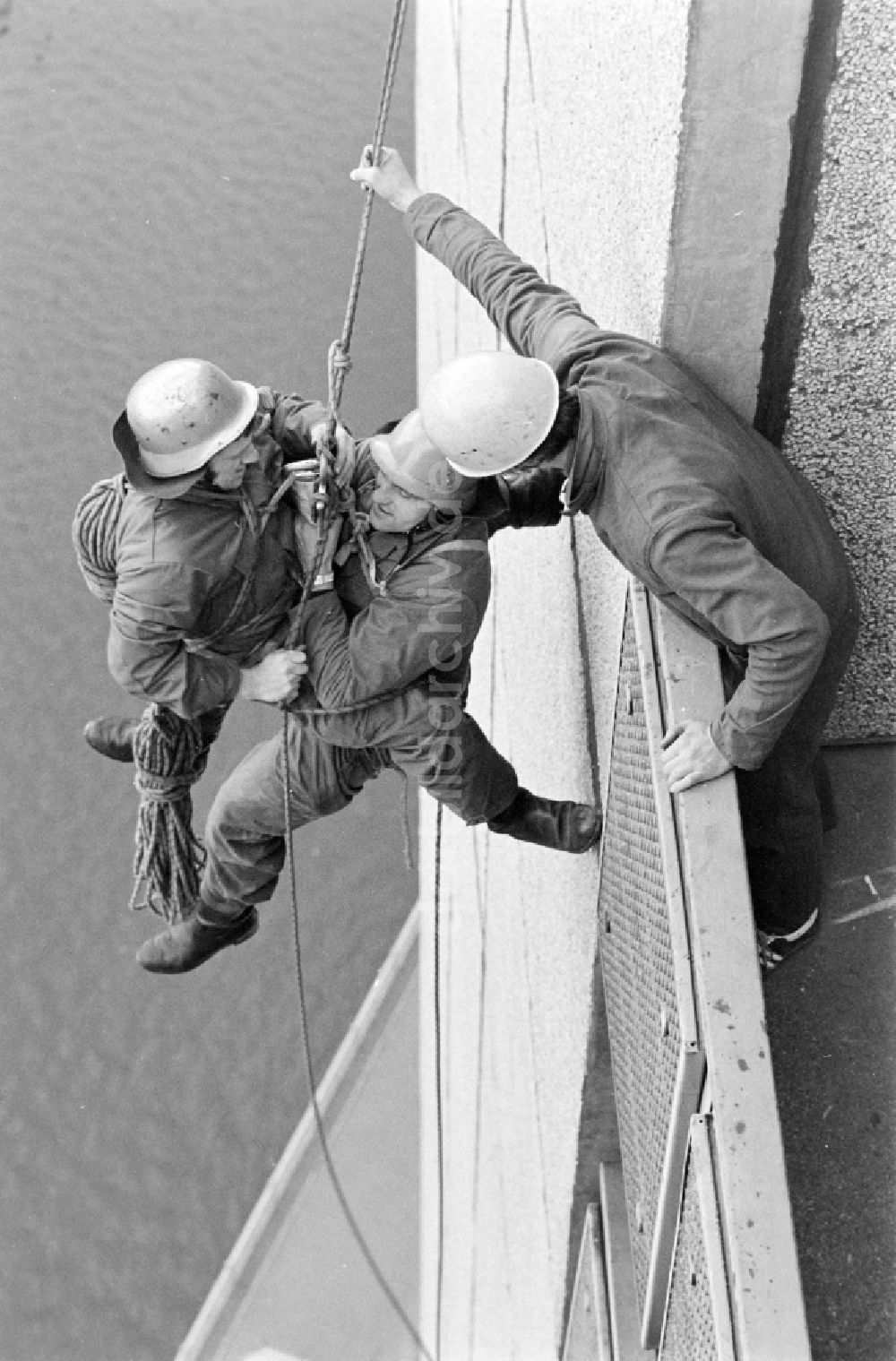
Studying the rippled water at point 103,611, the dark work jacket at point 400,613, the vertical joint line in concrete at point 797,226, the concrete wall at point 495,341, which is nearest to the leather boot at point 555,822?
the concrete wall at point 495,341

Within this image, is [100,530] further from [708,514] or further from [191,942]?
[191,942]

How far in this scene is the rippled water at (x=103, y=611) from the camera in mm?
6320

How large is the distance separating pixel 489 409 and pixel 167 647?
3.34ft

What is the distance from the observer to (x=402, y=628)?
3041 millimetres

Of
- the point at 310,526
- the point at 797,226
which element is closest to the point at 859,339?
the point at 797,226

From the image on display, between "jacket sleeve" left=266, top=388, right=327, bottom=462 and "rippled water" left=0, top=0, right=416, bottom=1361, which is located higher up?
"jacket sleeve" left=266, top=388, right=327, bottom=462

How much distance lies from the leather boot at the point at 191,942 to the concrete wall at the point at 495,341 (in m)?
0.93

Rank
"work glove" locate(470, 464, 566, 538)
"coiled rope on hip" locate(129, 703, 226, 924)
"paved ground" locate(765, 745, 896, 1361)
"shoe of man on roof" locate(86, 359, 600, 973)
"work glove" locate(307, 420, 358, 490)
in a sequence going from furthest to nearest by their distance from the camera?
"coiled rope on hip" locate(129, 703, 226, 924) < "work glove" locate(470, 464, 566, 538) < "work glove" locate(307, 420, 358, 490) < "shoe of man on roof" locate(86, 359, 600, 973) < "paved ground" locate(765, 745, 896, 1361)

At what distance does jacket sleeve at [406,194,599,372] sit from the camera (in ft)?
8.86

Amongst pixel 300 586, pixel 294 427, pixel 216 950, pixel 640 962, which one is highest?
pixel 294 427

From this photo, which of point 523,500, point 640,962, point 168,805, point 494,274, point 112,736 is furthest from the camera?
point 112,736

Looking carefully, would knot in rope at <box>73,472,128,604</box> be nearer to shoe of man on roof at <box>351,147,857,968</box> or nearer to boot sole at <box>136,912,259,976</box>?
shoe of man on roof at <box>351,147,857,968</box>

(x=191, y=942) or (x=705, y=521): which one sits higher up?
(x=705, y=521)

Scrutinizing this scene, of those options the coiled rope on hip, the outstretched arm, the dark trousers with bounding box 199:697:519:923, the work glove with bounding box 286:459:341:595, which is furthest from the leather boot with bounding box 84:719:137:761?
the outstretched arm
